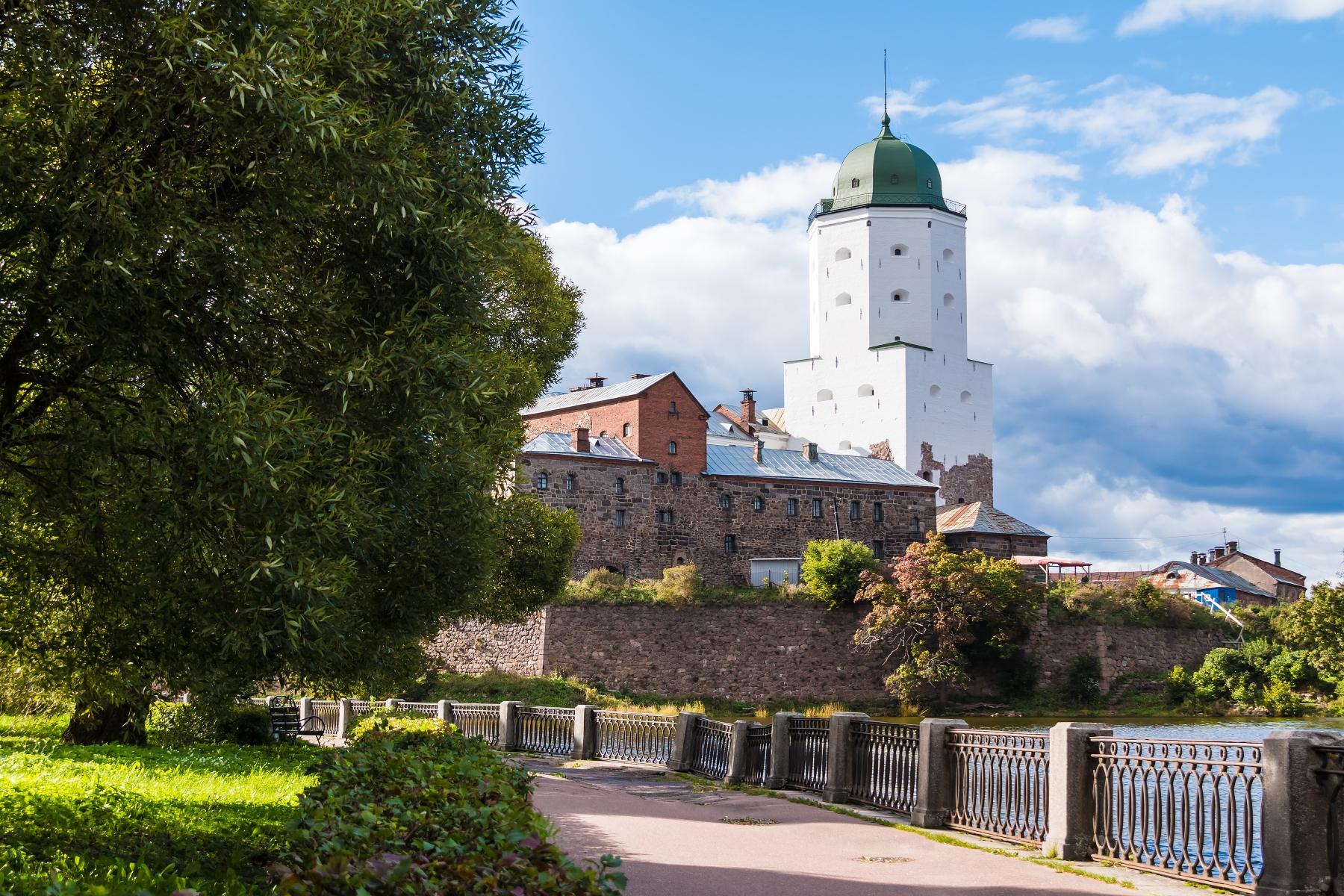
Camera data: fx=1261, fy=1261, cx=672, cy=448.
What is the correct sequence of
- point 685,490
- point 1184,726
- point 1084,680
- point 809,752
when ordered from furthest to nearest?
1. point 685,490
2. point 1084,680
3. point 1184,726
4. point 809,752

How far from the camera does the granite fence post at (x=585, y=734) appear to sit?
848 inches

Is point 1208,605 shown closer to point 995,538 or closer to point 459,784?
point 995,538

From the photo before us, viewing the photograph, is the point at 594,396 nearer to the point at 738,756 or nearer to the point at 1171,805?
the point at 738,756

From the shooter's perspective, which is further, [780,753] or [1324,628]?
[1324,628]

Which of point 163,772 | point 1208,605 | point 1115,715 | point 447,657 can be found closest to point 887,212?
point 1208,605

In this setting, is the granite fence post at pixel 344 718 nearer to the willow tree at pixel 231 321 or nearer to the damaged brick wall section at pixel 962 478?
the willow tree at pixel 231 321

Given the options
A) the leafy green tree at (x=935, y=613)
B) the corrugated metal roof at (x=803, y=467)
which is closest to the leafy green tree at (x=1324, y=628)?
the leafy green tree at (x=935, y=613)

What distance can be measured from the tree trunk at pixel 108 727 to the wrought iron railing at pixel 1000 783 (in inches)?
449

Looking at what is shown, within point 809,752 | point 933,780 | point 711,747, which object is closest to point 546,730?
point 711,747

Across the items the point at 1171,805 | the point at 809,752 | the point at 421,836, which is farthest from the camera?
the point at 809,752

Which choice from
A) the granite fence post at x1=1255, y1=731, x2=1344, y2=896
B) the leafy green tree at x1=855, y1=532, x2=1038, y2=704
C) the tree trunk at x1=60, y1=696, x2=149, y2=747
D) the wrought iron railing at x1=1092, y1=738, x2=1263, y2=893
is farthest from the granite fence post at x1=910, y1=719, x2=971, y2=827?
the leafy green tree at x1=855, y1=532, x2=1038, y2=704

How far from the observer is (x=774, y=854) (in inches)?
418

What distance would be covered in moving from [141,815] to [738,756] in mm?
8938

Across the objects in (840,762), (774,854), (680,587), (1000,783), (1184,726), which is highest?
(680,587)
